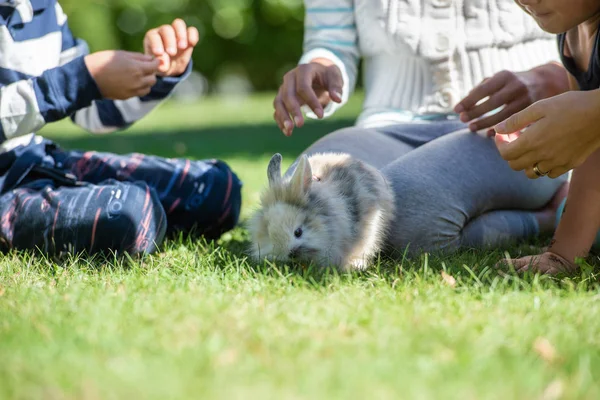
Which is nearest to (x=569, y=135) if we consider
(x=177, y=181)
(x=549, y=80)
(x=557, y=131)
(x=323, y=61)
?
(x=557, y=131)

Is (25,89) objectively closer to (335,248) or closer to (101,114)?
(101,114)

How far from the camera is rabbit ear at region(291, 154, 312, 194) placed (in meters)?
2.34

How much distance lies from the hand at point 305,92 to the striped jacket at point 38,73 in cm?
65

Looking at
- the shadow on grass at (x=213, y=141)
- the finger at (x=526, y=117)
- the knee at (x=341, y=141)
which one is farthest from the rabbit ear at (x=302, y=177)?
the shadow on grass at (x=213, y=141)

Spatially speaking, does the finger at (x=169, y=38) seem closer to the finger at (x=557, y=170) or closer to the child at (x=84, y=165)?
the child at (x=84, y=165)

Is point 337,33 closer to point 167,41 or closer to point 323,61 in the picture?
point 323,61

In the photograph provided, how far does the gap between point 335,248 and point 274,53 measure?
666 inches

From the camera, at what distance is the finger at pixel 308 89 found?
103 inches

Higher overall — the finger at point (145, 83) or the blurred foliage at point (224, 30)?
the finger at point (145, 83)

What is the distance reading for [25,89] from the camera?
106 inches

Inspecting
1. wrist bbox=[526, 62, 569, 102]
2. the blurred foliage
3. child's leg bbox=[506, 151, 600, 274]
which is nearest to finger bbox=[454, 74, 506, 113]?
wrist bbox=[526, 62, 569, 102]

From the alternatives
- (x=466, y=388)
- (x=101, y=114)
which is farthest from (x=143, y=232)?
(x=466, y=388)

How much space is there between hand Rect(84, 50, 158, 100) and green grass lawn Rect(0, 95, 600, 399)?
64 cm

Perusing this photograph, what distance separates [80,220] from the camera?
8.55 ft
